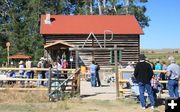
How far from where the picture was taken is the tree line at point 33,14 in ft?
160

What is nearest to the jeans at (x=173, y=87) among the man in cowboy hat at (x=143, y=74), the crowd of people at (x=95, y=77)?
the man in cowboy hat at (x=143, y=74)

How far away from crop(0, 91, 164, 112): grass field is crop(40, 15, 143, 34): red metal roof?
20.6 meters

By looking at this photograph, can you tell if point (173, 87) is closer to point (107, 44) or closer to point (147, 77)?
point (147, 77)

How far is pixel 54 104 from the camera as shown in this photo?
1337 cm

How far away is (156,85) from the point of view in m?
13.9

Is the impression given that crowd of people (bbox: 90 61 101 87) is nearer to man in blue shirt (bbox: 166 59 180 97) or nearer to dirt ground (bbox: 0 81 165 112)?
dirt ground (bbox: 0 81 165 112)

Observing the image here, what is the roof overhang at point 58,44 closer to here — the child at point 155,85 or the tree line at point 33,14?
the tree line at point 33,14

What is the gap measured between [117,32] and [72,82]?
69.2ft

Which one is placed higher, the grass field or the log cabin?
the log cabin

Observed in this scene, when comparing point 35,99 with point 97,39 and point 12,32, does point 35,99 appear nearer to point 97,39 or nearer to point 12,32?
point 97,39

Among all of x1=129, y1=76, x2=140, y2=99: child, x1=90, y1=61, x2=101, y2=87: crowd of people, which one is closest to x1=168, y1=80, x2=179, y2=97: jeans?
x1=129, y1=76, x2=140, y2=99: child

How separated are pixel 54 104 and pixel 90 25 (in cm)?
2394

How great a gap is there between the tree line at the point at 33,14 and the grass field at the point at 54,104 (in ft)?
107

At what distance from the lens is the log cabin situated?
3497 centimetres
